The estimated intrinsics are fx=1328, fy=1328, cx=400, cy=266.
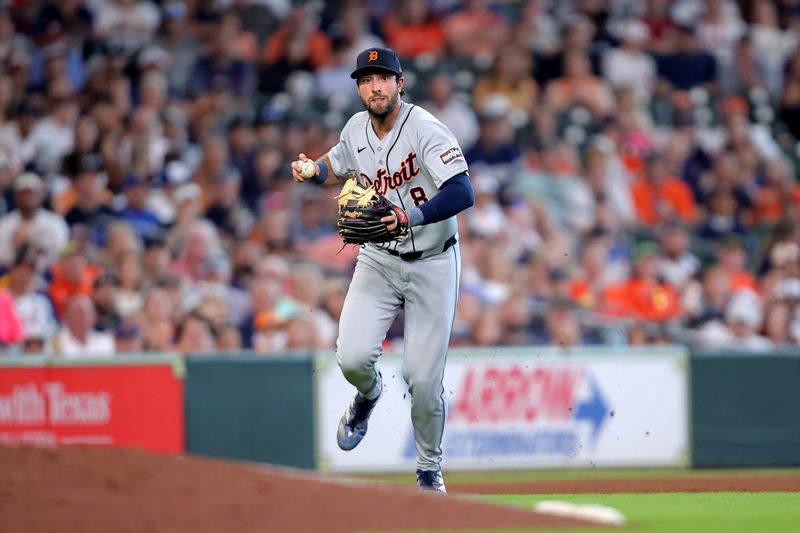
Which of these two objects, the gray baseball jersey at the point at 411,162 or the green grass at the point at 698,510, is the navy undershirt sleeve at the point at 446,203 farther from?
the green grass at the point at 698,510

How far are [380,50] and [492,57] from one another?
25.7 ft

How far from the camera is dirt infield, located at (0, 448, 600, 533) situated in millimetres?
5293

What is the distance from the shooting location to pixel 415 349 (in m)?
6.80

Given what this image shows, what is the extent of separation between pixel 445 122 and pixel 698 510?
7.63 meters

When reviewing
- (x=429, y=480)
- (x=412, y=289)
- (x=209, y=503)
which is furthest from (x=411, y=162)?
(x=209, y=503)

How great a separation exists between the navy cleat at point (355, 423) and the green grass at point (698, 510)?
85 cm

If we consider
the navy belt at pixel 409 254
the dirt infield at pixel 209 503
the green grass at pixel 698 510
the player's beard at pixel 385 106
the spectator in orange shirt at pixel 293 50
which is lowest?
the green grass at pixel 698 510

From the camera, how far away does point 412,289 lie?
686cm

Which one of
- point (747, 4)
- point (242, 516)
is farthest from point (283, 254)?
point (747, 4)

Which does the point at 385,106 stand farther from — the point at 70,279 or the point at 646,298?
the point at 646,298

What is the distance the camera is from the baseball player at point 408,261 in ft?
21.9

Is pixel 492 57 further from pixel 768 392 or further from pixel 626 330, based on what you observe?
pixel 768 392

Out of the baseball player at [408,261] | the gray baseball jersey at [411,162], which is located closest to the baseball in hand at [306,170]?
the baseball player at [408,261]

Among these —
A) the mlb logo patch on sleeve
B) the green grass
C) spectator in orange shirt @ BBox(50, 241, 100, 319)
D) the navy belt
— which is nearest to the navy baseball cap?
the mlb logo patch on sleeve
